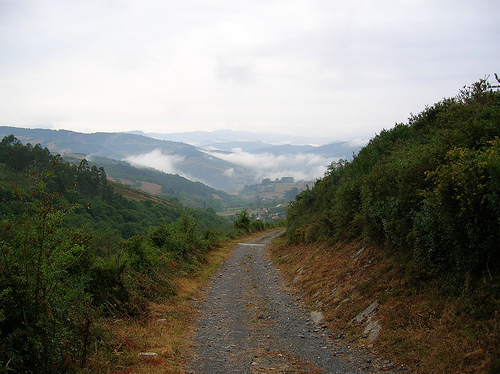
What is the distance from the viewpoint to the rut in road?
5639mm

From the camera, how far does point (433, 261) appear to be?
695cm

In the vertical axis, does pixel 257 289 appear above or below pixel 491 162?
below

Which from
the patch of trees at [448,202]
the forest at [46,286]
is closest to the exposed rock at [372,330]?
the patch of trees at [448,202]

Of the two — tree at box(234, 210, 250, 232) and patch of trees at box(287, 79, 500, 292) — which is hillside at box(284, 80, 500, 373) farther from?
tree at box(234, 210, 250, 232)

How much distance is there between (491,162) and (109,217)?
77240 mm

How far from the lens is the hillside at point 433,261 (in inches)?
204

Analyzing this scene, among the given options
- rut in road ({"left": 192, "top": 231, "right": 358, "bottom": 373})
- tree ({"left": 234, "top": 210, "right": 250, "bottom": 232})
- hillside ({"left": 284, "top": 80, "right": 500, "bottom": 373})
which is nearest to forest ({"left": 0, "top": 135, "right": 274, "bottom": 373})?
rut in road ({"left": 192, "top": 231, "right": 358, "bottom": 373})

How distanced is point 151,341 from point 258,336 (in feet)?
7.24

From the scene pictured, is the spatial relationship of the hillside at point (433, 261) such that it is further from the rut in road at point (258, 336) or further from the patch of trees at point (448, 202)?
the rut in road at point (258, 336)

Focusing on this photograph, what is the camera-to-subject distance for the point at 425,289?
673 cm

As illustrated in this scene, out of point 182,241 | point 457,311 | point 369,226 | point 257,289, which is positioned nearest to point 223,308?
point 257,289

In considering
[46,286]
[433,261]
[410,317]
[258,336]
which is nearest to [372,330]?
[410,317]

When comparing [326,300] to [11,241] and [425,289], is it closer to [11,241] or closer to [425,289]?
[425,289]

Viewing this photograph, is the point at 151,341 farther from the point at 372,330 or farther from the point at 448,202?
the point at 448,202
